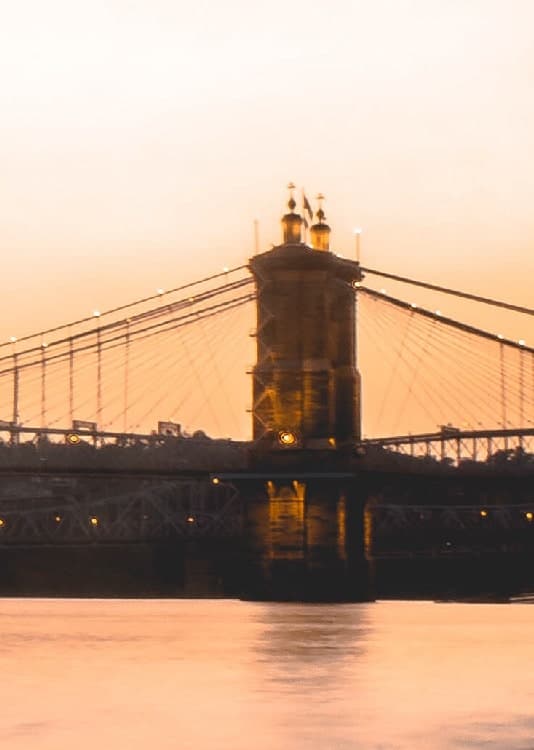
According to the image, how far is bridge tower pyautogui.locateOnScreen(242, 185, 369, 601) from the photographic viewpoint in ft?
351

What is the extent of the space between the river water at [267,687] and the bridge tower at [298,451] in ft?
90.9

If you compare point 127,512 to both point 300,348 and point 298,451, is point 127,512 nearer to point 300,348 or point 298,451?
point 300,348

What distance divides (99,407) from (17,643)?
45.3 m

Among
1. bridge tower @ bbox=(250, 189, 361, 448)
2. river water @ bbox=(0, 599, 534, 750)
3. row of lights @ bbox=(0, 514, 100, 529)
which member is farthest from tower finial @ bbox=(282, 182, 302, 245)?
row of lights @ bbox=(0, 514, 100, 529)

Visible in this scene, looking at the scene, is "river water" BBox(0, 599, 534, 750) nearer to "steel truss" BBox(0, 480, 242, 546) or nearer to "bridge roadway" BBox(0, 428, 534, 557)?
"bridge roadway" BBox(0, 428, 534, 557)

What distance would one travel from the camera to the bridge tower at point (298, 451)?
106938 millimetres

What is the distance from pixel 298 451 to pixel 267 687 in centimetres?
6210

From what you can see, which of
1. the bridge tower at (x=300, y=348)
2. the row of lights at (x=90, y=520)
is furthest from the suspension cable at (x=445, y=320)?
the row of lights at (x=90, y=520)

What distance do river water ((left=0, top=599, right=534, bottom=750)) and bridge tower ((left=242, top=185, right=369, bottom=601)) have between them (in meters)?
27.7

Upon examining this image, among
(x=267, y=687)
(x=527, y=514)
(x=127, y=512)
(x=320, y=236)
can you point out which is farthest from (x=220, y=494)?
(x=267, y=687)

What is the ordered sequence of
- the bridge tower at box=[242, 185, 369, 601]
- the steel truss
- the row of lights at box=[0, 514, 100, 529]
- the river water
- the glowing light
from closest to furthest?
the river water → the glowing light → the bridge tower at box=[242, 185, 369, 601] → the steel truss → the row of lights at box=[0, 514, 100, 529]

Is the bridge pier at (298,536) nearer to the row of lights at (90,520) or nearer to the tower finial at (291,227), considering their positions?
the tower finial at (291,227)

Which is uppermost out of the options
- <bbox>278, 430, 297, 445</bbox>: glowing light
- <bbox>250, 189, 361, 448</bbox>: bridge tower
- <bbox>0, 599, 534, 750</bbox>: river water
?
<bbox>250, 189, 361, 448</bbox>: bridge tower

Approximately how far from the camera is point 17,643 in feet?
210
